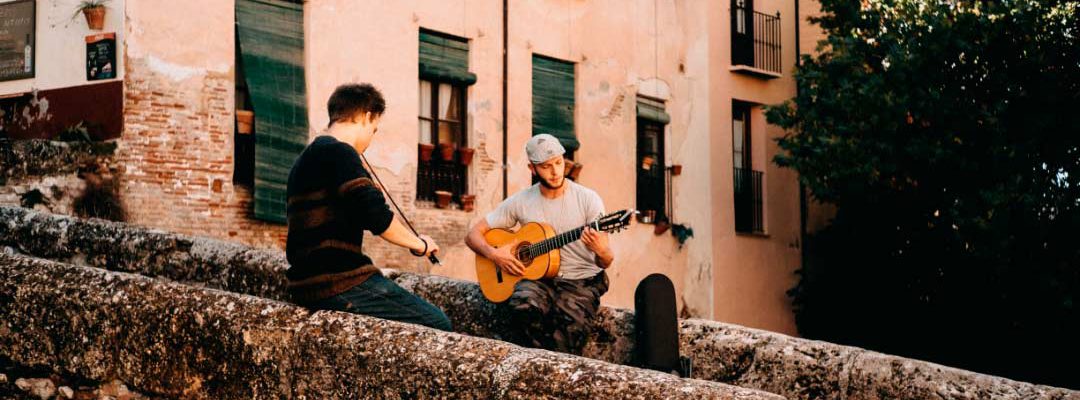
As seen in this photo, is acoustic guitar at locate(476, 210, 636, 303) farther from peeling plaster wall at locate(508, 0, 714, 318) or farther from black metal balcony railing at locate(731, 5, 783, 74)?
black metal balcony railing at locate(731, 5, 783, 74)

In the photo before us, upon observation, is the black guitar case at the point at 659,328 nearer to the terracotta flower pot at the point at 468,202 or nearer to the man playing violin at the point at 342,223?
the man playing violin at the point at 342,223

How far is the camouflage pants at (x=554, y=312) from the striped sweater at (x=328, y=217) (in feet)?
6.39

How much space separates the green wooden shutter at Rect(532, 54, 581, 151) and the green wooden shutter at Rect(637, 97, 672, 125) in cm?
144

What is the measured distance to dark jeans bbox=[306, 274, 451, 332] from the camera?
6207mm

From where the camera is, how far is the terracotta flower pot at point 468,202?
17562 millimetres

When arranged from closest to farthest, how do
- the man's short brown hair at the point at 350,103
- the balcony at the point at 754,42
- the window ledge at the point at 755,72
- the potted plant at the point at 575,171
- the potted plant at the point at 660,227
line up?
the man's short brown hair at the point at 350,103, the potted plant at the point at 575,171, the potted plant at the point at 660,227, the window ledge at the point at 755,72, the balcony at the point at 754,42

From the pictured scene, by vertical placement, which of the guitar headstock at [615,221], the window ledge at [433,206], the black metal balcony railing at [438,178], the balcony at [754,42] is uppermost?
the balcony at [754,42]

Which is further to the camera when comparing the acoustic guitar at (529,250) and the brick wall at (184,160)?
the brick wall at (184,160)

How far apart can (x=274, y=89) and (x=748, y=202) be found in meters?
9.88

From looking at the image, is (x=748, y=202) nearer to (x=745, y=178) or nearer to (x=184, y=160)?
(x=745, y=178)

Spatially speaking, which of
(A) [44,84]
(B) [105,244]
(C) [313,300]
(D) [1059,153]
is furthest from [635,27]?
(C) [313,300]

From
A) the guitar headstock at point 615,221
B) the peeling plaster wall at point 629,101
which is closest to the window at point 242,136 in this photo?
the peeling plaster wall at point 629,101

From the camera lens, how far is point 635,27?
20375 mm

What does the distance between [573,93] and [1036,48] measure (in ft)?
19.1
